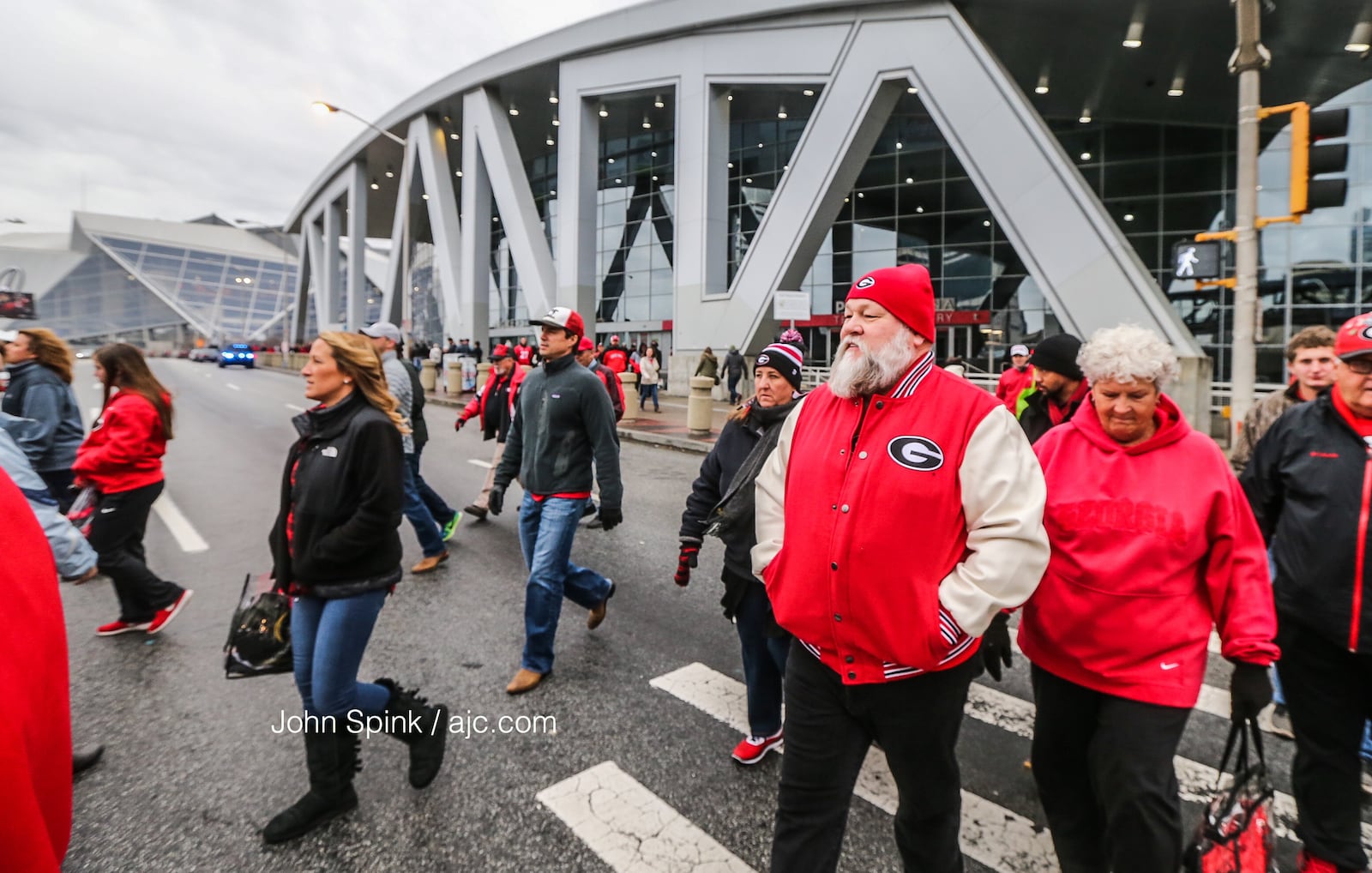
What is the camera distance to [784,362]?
3150 millimetres

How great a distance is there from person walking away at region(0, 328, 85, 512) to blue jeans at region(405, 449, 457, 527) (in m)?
2.38

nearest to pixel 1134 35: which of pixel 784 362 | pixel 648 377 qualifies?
pixel 648 377

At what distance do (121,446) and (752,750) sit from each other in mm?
4255

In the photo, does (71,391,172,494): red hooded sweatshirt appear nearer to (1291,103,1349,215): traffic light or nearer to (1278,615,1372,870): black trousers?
(1278,615,1372,870): black trousers

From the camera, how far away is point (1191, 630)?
6.70 ft

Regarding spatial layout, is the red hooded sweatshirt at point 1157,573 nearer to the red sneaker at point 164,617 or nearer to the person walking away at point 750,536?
the person walking away at point 750,536

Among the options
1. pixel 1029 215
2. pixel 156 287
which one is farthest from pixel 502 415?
pixel 156 287

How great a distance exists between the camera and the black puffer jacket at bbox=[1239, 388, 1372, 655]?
220 centimetres

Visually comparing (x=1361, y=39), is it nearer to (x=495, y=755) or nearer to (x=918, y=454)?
(x=918, y=454)

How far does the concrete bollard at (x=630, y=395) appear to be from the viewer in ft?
53.9

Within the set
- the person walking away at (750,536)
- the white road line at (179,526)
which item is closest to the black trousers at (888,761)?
the person walking away at (750,536)

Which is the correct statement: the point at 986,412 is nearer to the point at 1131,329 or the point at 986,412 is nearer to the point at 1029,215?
the point at 1131,329

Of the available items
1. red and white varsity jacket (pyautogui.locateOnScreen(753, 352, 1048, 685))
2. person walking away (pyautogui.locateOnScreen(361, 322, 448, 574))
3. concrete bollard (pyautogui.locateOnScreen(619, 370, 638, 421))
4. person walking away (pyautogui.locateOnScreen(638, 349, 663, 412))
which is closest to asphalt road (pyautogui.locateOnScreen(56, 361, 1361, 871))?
person walking away (pyautogui.locateOnScreen(361, 322, 448, 574))

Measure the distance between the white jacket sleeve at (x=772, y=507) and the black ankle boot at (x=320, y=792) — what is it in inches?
73.4
